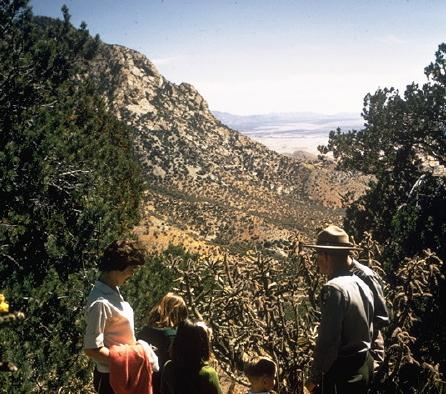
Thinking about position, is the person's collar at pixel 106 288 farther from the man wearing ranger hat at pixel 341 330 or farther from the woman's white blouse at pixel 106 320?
the man wearing ranger hat at pixel 341 330

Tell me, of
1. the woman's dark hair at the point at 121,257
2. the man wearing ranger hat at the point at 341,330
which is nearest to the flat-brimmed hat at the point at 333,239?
the man wearing ranger hat at the point at 341,330

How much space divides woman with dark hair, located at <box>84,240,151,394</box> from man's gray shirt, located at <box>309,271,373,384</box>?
1.35 m

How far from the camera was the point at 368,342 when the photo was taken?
326 centimetres

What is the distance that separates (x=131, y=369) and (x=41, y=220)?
18.8 feet

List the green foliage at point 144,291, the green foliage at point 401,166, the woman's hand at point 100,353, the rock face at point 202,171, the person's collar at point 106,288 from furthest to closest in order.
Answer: the rock face at point 202,171
the green foliage at point 401,166
the green foliage at point 144,291
the person's collar at point 106,288
the woman's hand at point 100,353

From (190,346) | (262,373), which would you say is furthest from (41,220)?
(262,373)

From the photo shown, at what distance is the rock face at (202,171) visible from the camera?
40.3 meters

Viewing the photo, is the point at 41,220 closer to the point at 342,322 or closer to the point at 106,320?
the point at 106,320

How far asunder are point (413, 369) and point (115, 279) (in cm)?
411

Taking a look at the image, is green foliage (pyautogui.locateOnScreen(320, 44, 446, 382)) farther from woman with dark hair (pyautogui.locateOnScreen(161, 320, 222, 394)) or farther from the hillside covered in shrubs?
woman with dark hair (pyautogui.locateOnScreen(161, 320, 222, 394))

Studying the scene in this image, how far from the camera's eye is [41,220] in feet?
26.4

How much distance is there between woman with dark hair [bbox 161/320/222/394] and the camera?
3.00 meters

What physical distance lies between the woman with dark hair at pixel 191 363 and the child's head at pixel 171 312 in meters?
0.45

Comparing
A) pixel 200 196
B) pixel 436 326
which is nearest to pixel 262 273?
pixel 436 326
